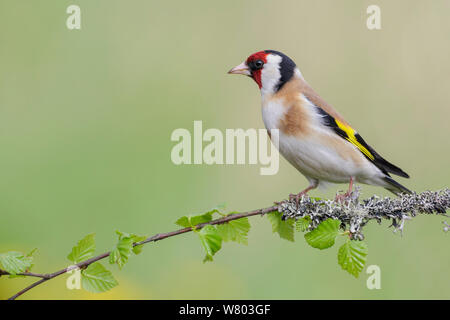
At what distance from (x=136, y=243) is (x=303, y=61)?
3.54 meters

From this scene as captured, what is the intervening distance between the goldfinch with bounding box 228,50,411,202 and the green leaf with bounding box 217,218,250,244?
1120 mm

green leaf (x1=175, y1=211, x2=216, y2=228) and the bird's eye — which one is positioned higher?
the bird's eye

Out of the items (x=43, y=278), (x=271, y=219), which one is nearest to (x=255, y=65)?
(x=271, y=219)

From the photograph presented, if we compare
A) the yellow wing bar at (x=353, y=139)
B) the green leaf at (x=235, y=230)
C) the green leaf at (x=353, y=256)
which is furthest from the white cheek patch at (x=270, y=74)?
the green leaf at (x=353, y=256)

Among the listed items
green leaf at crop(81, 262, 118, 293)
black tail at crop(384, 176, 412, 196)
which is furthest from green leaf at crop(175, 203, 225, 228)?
black tail at crop(384, 176, 412, 196)

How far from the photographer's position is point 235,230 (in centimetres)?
147

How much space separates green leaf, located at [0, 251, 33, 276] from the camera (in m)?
1.31

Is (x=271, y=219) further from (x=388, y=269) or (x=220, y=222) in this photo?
(x=388, y=269)

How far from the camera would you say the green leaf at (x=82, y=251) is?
138 cm

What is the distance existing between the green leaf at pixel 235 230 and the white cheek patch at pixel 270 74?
135 centimetres

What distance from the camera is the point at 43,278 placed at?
1270 mm

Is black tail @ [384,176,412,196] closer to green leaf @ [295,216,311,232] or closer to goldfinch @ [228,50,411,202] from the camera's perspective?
goldfinch @ [228,50,411,202]

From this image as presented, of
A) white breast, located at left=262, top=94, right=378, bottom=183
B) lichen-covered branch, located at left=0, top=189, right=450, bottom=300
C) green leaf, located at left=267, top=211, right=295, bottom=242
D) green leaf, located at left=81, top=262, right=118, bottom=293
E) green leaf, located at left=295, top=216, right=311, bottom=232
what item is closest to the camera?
green leaf, located at left=81, top=262, right=118, bottom=293

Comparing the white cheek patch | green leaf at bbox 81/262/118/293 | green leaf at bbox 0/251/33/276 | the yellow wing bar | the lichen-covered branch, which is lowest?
green leaf at bbox 81/262/118/293
